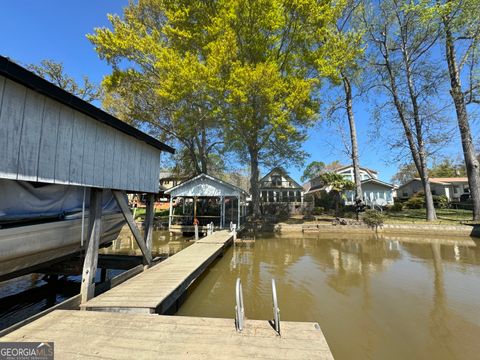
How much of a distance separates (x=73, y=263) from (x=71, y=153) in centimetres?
441

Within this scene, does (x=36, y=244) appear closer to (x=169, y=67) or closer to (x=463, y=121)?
(x=169, y=67)

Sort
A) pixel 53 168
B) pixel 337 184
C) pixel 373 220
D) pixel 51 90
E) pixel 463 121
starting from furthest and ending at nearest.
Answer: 1. pixel 337 184
2. pixel 463 121
3. pixel 373 220
4. pixel 53 168
5. pixel 51 90

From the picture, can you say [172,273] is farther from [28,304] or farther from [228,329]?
[28,304]

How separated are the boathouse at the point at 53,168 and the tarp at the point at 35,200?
0.02 meters

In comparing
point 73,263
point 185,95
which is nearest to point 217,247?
point 73,263

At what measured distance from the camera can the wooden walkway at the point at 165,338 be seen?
2.85 meters

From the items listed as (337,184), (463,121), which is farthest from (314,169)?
(463,121)

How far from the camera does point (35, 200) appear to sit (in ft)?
15.2

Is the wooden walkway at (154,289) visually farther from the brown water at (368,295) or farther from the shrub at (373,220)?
the shrub at (373,220)

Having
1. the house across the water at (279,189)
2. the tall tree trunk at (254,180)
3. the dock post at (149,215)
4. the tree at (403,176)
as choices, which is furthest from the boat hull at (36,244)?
the tree at (403,176)

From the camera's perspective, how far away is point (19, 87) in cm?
321

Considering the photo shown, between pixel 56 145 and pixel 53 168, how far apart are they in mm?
367

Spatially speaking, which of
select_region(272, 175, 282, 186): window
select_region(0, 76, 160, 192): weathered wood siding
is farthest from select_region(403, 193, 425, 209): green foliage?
select_region(0, 76, 160, 192): weathered wood siding

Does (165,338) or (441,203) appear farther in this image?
(441,203)
